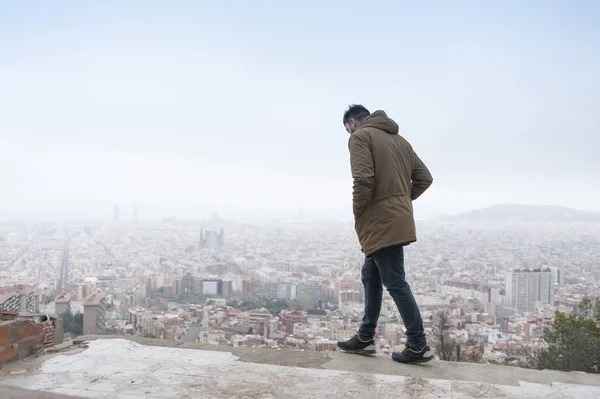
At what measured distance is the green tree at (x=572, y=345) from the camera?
490 centimetres

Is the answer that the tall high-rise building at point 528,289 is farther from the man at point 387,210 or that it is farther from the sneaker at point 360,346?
the man at point 387,210

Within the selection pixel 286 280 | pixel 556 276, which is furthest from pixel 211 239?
pixel 556 276

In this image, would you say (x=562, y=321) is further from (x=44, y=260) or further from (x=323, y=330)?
(x=44, y=260)

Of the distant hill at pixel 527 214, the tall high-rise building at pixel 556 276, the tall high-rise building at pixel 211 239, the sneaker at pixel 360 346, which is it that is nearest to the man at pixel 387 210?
the sneaker at pixel 360 346

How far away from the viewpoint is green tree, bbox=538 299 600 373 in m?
4.90

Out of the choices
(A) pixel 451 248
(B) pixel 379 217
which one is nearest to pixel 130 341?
(B) pixel 379 217

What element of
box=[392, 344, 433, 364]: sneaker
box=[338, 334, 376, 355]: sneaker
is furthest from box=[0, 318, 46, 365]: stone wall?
box=[392, 344, 433, 364]: sneaker

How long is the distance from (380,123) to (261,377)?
1.71m

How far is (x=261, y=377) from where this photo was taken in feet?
8.82

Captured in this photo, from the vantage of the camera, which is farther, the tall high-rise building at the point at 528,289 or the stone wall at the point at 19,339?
the tall high-rise building at the point at 528,289

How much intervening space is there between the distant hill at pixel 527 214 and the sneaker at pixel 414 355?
38.4 metres

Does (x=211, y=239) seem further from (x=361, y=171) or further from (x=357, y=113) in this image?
(x=361, y=171)

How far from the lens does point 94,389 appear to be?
246cm

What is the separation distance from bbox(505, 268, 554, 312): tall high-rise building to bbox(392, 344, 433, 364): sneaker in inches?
725
